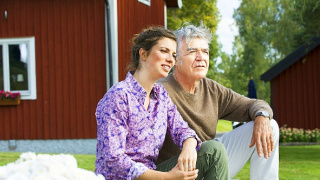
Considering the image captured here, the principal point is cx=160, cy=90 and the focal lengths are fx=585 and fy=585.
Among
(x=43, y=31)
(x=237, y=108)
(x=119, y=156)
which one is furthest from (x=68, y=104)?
(x=119, y=156)

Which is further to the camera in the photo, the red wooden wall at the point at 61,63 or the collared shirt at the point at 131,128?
the red wooden wall at the point at 61,63

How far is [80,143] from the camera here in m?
11.9

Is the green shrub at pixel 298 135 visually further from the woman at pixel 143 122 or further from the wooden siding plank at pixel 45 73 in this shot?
the woman at pixel 143 122

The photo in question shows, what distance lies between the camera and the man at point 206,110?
3977 mm

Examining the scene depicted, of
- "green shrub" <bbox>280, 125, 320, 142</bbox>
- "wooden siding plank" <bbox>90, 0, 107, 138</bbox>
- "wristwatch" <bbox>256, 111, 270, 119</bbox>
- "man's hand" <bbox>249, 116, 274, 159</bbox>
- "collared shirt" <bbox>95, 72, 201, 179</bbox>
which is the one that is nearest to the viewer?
"collared shirt" <bbox>95, 72, 201, 179</bbox>

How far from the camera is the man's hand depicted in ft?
12.7

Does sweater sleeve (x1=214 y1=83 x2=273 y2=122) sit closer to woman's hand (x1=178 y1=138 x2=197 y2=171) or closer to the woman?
the woman

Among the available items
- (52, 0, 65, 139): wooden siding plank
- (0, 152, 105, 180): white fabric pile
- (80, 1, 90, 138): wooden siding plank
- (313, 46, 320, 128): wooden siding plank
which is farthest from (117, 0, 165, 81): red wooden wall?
(0, 152, 105, 180): white fabric pile

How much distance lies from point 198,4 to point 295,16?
14995 mm

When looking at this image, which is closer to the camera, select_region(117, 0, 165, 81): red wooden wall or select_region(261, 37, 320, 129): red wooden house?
select_region(117, 0, 165, 81): red wooden wall

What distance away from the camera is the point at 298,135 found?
58.3 feet

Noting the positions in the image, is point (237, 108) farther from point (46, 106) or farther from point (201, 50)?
point (46, 106)

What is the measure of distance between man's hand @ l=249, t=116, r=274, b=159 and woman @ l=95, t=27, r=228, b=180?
64 cm

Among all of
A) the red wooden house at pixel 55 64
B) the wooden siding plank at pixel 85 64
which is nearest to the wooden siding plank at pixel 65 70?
the red wooden house at pixel 55 64
